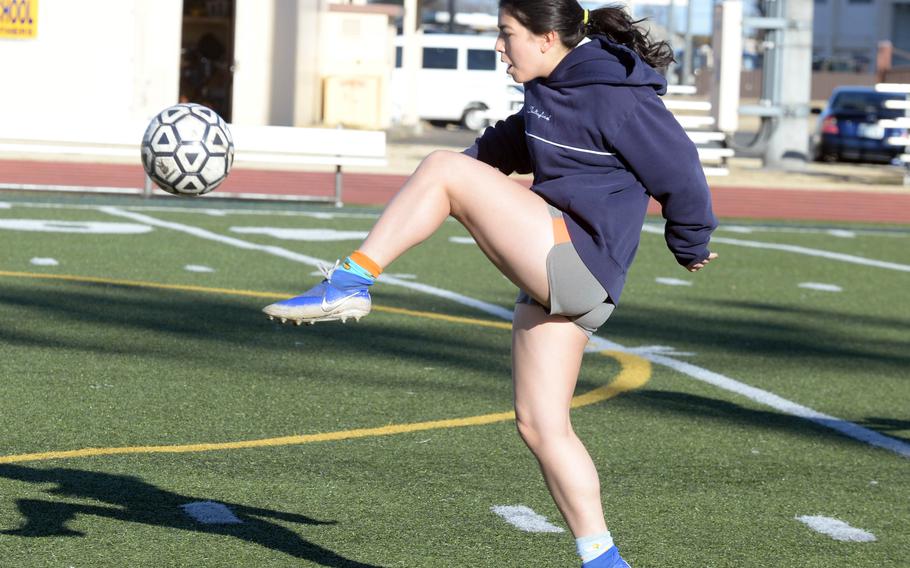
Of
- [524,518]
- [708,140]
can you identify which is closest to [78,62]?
[708,140]

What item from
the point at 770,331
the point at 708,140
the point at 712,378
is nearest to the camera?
the point at 712,378

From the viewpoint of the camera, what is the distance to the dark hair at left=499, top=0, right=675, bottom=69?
13.3 ft

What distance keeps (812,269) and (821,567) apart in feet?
29.6

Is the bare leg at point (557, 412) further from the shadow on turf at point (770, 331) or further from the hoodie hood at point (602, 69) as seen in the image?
the shadow on turf at point (770, 331)

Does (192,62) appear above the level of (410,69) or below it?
below

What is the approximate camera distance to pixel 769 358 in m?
8.91

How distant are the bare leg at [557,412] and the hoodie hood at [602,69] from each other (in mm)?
631

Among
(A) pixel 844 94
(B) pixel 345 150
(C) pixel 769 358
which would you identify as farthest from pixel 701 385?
(A) pixel 844 94

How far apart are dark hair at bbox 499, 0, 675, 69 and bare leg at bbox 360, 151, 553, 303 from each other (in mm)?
414

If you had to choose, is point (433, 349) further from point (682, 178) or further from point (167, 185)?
point (682, 178)

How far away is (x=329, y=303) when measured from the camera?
12.8 feet

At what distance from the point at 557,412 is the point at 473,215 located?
60 cm

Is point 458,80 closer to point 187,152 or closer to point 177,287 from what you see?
point 177,287

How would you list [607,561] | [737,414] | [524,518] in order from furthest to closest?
1. [737,414]
2. [524,518]
3. [607,561]
